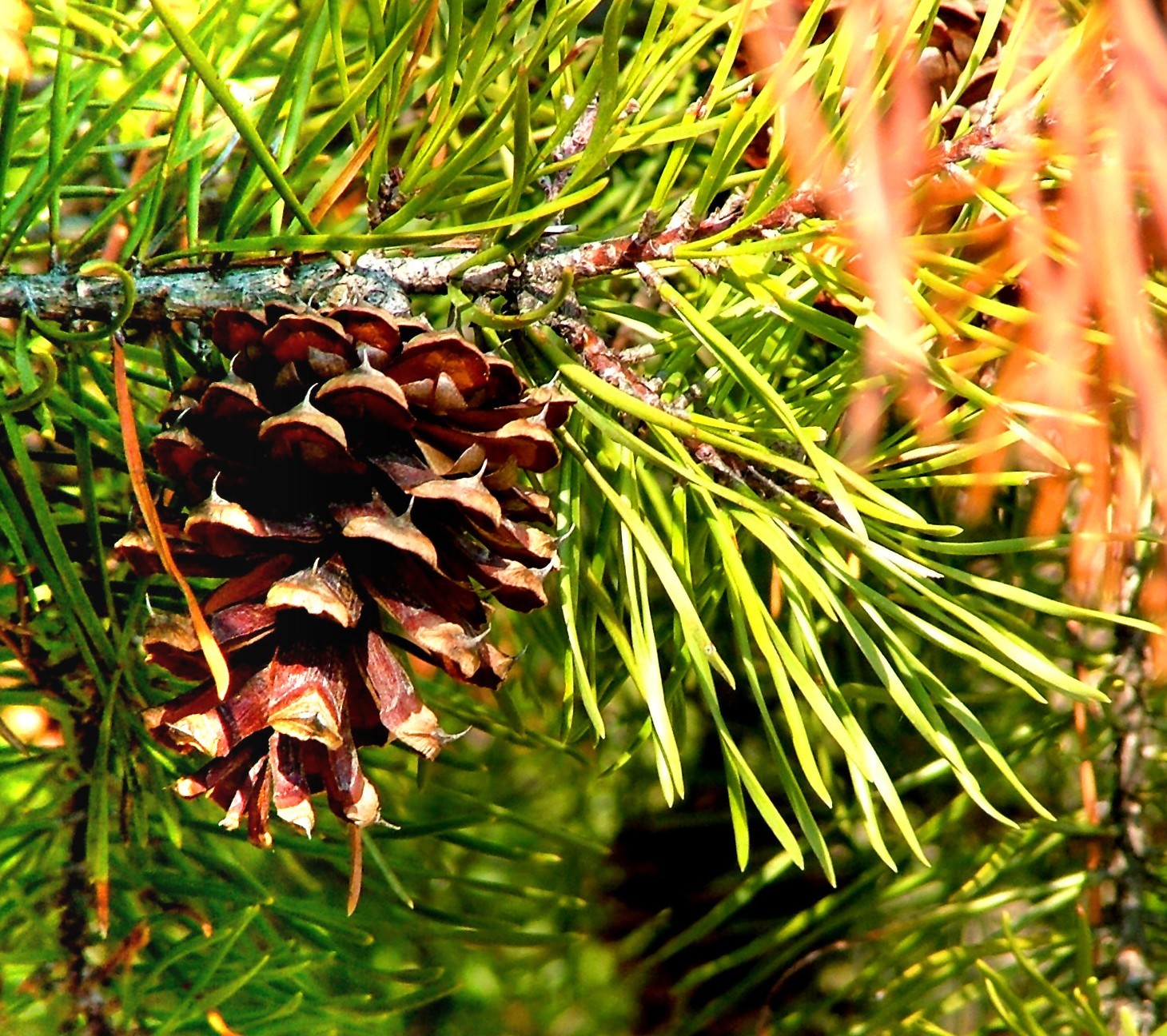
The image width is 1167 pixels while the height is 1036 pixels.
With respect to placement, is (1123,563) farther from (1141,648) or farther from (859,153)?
(859,153)

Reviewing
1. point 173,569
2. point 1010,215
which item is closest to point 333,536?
point 173,569

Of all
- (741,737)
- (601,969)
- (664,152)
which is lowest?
(601,969)

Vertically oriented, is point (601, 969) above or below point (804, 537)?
below

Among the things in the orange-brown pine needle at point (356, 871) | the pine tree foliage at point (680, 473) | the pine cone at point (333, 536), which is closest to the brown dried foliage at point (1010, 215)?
the pine tree foliage at point (680, 473)

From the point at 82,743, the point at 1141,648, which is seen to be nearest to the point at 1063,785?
the point at 1141,648

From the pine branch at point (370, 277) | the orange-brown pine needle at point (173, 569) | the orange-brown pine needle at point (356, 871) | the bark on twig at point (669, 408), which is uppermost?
the pine branch at point (370, 277)

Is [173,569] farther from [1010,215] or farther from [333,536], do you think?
[1010,215]

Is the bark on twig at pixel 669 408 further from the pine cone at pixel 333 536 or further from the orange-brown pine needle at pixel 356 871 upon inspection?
A: the orange-brown pine needle at pixel 356 871
